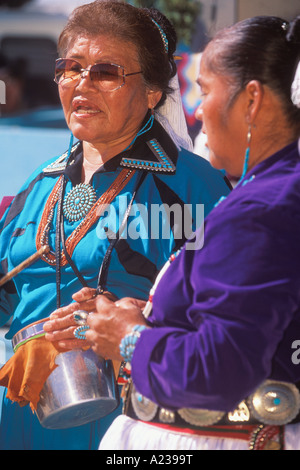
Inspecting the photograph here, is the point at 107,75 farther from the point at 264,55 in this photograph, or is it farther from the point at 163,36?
the point at 264,55

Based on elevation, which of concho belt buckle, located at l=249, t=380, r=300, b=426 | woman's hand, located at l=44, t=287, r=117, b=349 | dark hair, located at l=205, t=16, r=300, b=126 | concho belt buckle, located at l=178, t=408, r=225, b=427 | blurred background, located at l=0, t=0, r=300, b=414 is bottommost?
woman's hand, located at l=44, t=287, r=117, b=349

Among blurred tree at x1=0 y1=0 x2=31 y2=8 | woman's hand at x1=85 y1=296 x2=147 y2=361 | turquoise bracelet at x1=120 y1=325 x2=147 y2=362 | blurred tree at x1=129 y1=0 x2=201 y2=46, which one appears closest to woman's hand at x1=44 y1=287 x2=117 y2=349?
A: woman's hand at x1=85 y1=296 x2=147 y2=361

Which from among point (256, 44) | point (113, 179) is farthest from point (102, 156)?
point (256, 44)

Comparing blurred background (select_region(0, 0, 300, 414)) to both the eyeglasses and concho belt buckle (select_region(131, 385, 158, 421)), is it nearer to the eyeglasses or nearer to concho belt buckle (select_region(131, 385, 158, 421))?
the eyeglasses

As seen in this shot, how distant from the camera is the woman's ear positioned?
110cm

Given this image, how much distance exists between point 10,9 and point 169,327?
1850mm

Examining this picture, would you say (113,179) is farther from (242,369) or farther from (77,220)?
(242,369)

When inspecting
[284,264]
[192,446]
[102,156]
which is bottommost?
[192,446]

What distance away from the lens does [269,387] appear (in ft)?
3.59

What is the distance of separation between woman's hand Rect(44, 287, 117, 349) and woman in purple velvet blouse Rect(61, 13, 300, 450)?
18cm

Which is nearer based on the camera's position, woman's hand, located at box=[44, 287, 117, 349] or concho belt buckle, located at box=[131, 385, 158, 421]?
A: concho belt buckle, located at box=[131, 385, 158, 421]

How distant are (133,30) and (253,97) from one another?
584mm

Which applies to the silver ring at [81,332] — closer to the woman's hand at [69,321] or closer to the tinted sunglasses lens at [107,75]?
the woman's hand at [69,321]

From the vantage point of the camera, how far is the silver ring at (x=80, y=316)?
1.38m
